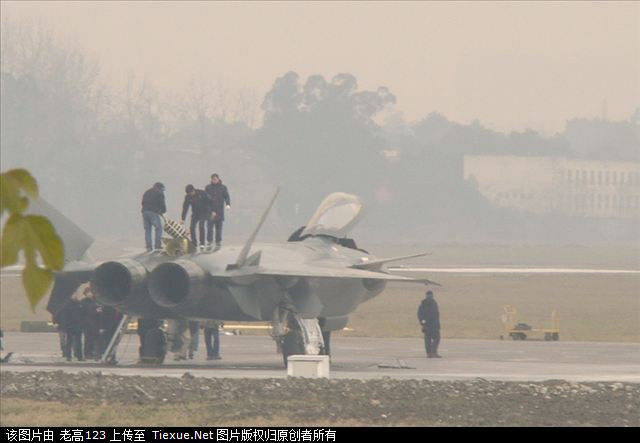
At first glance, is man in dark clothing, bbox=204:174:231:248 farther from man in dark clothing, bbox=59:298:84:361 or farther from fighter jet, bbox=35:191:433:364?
man in dark clothing, bbox=59:298:84:361

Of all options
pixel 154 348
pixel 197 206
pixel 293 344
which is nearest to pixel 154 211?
pixel 197 206

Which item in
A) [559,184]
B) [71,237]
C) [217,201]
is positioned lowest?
[71,237]

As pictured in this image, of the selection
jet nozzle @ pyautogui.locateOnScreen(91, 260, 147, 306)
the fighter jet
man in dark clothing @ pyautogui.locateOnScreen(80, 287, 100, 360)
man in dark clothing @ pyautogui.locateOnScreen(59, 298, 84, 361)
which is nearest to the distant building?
the fighter jet

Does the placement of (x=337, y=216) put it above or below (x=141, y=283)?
above

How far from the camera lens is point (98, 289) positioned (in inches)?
936

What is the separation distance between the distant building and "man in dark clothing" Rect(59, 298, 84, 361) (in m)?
89.7

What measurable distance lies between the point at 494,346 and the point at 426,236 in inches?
3592

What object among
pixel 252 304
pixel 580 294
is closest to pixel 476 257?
pixel 580 294

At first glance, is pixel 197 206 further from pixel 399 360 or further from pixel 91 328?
pixel 399 360

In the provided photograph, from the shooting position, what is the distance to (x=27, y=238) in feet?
13.6

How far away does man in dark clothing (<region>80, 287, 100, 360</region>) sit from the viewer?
26.1 meters

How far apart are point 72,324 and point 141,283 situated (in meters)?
2.73
